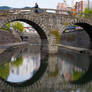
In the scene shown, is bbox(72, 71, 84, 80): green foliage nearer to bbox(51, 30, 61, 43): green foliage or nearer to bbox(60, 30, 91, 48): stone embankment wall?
bbox(51, 30, 61, 43): green foliage

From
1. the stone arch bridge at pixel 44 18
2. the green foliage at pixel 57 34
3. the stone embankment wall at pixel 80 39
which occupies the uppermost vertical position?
the stone arch bridge at pixel 44 18

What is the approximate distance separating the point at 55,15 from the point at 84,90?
1680cm

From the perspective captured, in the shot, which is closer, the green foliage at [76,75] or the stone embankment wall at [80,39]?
the green foliage at [76,75]

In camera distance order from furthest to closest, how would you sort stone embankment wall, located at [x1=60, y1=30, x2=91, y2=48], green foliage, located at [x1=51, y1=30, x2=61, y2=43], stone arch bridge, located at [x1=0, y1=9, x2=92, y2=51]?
stone embankment wall, located at [x1=60, y1=30, x2=91, y2=48] → green foliage, located at [x1=51, y1=30, x2=61, y2=43] → stone arch bridge, located at [x1=0, y1=9, x2=92, y2=51]

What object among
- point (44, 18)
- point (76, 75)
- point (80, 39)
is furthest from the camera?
point (80, 39)

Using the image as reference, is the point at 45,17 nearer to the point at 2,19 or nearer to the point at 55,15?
the point at 55,15

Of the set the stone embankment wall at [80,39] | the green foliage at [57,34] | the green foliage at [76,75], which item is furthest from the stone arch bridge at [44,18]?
the green foliage at [76,75]

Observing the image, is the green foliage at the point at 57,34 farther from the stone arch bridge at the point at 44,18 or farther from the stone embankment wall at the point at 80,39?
the stone embankment wall at the point at 80,39

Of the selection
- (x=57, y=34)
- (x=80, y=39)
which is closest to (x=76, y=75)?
(x=57, y=34)

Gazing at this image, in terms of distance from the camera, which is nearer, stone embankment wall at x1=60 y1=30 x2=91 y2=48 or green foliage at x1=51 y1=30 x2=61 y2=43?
green foliage at x1=51 y1=30 x2=61 y2=43

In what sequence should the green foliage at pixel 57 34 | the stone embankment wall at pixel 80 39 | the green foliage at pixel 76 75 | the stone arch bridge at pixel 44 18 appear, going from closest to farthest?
the green foliage at pixel 76 75 < the stone arch bridge at pixel 44 18 < the green foliage at pixel 57 34 < the stone embankment wall at pixel 80 39

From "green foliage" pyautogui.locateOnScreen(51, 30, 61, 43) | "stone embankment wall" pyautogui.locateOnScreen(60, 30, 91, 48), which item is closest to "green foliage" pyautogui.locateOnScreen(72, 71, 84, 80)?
"green foliage" pyautogui.locateOnScreen(51, 30, 61, 43)

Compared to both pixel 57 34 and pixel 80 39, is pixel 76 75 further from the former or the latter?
pixel 80 39

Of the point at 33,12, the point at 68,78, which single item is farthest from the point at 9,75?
the point at 33,12
